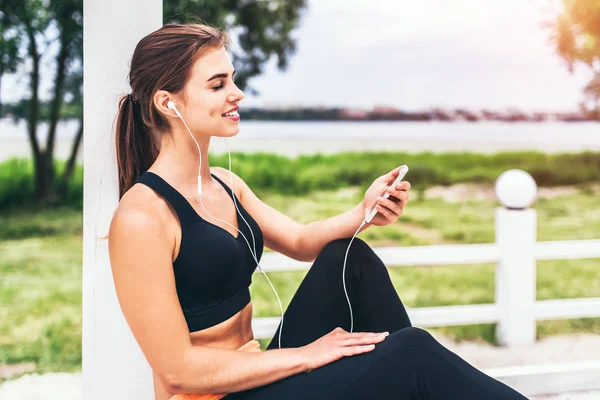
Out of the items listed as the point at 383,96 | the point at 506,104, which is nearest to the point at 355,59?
the point at 383,96

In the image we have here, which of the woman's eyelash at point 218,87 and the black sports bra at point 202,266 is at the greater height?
the woman's eyelash at point 218,87

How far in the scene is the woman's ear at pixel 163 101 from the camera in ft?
4.99

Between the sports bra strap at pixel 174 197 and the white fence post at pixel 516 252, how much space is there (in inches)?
82.1

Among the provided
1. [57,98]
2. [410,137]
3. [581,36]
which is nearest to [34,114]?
[57,98]

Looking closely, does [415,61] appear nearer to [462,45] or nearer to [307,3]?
[462,45]

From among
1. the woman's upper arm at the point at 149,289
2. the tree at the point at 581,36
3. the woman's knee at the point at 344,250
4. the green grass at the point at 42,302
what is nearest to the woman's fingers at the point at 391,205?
the woman's knee at the point at 344,250

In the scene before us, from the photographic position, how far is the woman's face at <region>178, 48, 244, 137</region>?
1526 millimetres

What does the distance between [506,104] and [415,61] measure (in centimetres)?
133

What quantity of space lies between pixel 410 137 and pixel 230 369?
782 cm

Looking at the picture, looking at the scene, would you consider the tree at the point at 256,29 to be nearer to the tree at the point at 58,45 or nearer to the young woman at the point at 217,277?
the tree at the point at 58,45

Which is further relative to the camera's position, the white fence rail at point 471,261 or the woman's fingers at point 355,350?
the white fence rail at point 471,261

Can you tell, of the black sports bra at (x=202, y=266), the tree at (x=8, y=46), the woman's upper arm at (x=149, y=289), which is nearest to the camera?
the woman's upper arm at (x=149, y=289)

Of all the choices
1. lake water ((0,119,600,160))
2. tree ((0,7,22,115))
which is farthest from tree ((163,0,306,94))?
tree ((0,7,22,115))

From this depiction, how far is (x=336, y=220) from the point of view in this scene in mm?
1807
